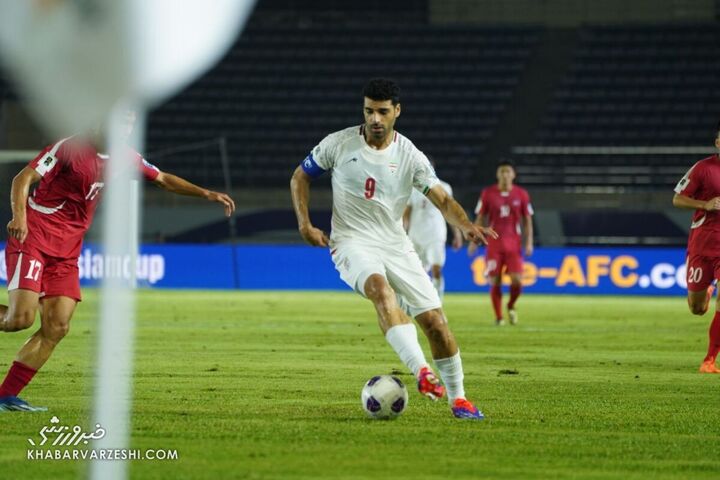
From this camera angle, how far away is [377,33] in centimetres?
4184

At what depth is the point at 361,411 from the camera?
8211 mm

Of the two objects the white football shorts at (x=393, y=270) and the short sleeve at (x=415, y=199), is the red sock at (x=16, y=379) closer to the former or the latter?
the white football shorts at (x=393, y=270)

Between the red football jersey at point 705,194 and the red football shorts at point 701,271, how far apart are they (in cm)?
6

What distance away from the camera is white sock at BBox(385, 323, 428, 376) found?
25.6ft

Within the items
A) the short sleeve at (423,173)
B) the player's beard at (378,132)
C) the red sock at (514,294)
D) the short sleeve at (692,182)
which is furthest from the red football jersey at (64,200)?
the red sock at (514,294)

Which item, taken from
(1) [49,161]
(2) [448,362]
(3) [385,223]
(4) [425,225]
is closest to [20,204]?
(1) [49,161]

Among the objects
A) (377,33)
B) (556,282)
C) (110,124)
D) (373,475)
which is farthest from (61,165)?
(377,33)

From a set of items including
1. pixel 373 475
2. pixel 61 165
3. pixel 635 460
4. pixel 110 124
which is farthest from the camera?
pixel 61 165

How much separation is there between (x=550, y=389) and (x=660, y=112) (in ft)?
95.7

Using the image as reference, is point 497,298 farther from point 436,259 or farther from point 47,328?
point 47,328

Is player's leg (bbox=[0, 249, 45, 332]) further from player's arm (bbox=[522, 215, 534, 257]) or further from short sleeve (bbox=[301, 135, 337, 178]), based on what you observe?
player's arm (bbox=[522, 215, 534, 257])

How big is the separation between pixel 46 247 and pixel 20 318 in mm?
454

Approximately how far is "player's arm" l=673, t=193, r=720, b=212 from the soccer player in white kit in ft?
12.3

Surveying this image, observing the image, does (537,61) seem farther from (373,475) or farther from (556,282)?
(373,475)
